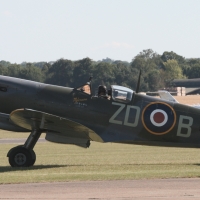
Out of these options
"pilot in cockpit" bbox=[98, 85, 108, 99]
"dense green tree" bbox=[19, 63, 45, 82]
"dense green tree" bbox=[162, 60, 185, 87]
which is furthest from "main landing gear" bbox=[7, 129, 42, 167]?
"dense green tree" bbox=[162, 60, 185, 87]

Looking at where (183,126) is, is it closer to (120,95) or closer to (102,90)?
(120,95)

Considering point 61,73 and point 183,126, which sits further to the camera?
point 61,73

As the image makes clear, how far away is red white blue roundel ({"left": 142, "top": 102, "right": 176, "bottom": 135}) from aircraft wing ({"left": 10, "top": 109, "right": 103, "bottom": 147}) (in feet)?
4.08

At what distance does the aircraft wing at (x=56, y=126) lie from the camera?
16.1m

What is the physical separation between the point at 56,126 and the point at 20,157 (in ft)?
3.67

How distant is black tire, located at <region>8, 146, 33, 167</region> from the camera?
55.2 feet

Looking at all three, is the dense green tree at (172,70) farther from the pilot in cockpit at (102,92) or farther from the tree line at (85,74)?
the pilot in cockpit at (102,92)

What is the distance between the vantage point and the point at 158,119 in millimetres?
16953

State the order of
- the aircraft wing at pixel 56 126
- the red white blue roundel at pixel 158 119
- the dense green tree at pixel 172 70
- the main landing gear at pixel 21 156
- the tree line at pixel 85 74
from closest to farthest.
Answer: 1. the aircraft wing at pixel 56 126
2. the main landing gear at pixel 21 156
3. the red white blue roundel at pixel 158 119
4. the tree line at pixel 85 74
5. the dense green tree at pixel 172 70

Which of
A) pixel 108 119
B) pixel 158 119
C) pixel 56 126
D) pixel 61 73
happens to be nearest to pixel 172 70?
pixel 61 73

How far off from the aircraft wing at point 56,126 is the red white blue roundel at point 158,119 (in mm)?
1243

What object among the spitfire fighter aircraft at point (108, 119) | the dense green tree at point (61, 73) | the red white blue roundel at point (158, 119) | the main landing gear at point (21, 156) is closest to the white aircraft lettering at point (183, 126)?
the spitfire fighter aircraft at point (108, 119)

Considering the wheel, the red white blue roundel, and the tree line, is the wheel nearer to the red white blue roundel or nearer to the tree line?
the red white blue roundel

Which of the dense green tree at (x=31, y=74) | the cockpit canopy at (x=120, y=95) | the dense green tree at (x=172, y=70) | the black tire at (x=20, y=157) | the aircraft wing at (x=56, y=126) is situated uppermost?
the dense green tree at (x=172, y=70)
